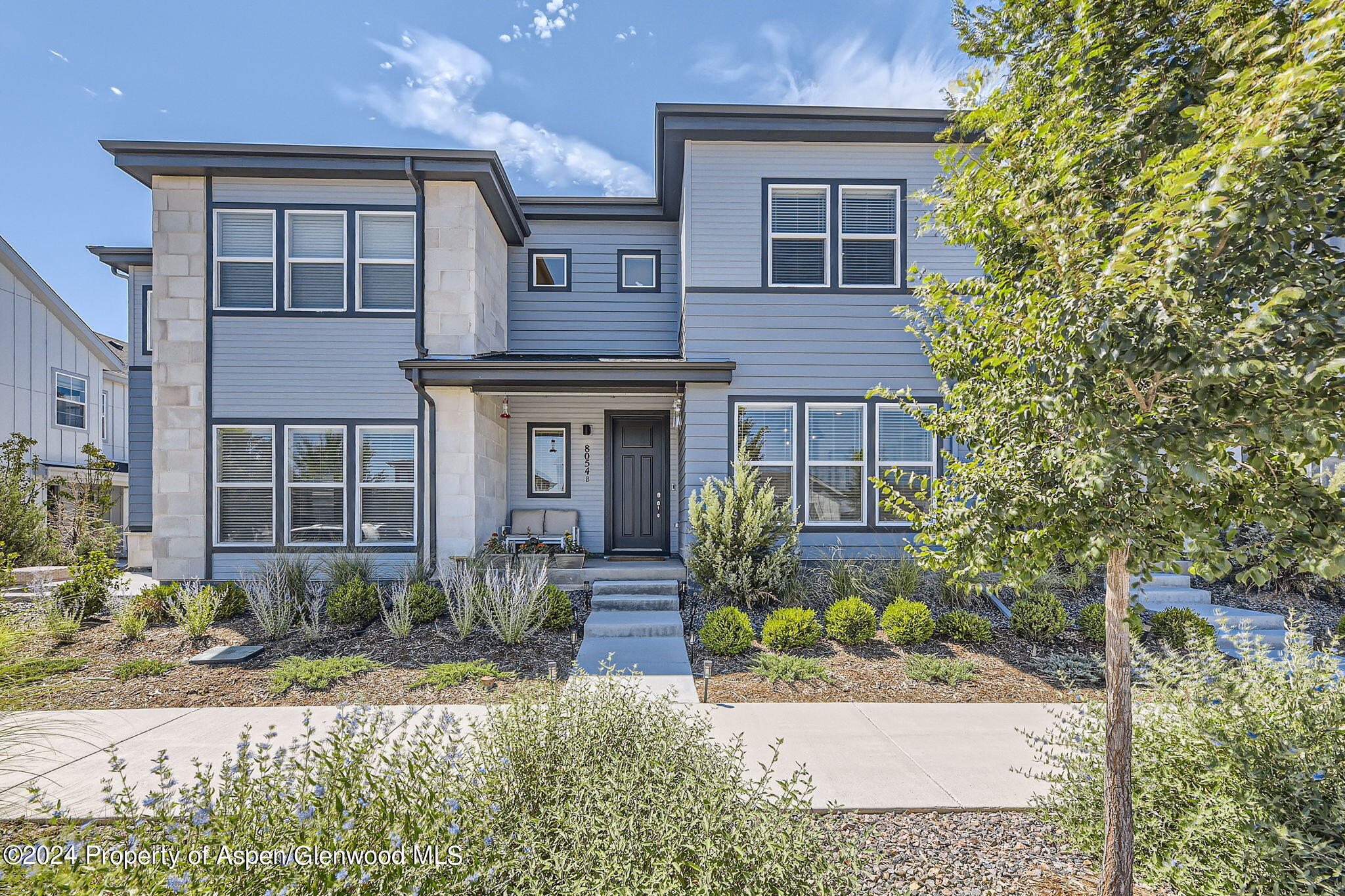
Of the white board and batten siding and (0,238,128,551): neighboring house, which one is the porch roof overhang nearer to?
the white board and batten siding

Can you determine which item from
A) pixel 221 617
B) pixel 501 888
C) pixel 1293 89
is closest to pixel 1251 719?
pixel 1293 89

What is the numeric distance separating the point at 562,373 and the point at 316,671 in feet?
14.1

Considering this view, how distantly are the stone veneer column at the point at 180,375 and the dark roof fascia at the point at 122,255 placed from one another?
4104 millimetres

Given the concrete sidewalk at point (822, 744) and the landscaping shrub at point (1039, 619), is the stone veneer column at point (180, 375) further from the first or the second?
the landscaping shrub at point (1039, 619)

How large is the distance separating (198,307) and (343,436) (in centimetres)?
264

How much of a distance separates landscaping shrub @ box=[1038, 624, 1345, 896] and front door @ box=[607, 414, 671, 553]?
712 centimetres

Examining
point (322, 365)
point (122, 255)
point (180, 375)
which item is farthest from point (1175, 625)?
point (122, 255)

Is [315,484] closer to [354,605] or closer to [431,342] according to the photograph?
[354,605]

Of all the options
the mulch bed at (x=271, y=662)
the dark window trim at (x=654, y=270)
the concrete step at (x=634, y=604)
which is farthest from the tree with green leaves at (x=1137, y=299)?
the dark window trim at (x=654, y=270)

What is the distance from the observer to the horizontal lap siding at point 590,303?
9.95 meters

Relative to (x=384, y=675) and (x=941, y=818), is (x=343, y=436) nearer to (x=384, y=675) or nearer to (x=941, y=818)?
(x=384, y=675)

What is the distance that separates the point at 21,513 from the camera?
851 cm

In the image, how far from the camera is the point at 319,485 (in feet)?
26.3

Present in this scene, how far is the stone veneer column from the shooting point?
782 centimetres
